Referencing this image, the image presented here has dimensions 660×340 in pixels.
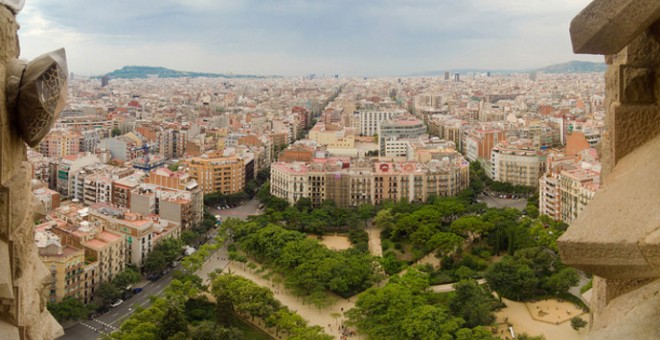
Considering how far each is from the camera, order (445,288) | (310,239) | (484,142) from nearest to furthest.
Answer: (445,288)
(310,239)
(484,142)

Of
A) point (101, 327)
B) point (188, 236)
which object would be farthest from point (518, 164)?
point (101, 327)

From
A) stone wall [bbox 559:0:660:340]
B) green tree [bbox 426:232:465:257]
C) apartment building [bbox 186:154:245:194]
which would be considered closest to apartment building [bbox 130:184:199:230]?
apartment building [bbox 186:154:245:194]

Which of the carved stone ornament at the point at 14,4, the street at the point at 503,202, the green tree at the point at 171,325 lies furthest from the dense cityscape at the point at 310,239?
the carved stone ornament at the point at 14,4

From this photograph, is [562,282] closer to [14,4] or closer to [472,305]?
[472,305]

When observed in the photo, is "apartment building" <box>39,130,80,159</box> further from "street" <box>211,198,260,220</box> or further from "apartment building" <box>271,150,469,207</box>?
"apartment building" <box>271,150,469,207</box>

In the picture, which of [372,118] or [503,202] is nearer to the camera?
[503,202]

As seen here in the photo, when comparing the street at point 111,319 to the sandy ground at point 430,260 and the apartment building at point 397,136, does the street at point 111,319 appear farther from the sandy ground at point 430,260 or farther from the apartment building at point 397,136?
the apartment building at point 397,136

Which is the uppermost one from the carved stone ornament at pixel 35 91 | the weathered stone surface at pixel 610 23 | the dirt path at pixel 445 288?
the weathered stone surface at pixel 610 23

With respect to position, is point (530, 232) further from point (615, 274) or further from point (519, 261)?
point (615, 274)
